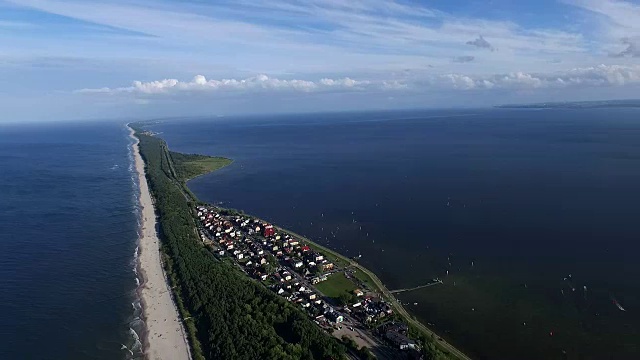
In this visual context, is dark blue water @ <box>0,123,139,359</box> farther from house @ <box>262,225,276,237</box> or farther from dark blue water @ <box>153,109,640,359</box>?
dark blue water @ <box>153,109,640,359</box>

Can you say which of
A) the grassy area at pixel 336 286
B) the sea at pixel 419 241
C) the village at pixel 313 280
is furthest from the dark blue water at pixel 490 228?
the grassy area at pixel 336 286

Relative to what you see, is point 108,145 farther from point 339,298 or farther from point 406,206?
point 339,298

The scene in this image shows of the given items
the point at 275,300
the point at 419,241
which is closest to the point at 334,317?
the point at 275,300

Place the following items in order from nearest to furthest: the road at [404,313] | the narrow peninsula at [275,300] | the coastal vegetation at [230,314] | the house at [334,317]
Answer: the coastal vegetation at [230,314] < the narrow peninsula at [275,300] < the road at [404,313] < the house at [334,317]

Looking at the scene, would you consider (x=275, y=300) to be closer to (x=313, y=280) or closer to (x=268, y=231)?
(x=313, y=280)

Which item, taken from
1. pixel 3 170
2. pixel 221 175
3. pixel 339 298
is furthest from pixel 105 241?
pixel 3 170

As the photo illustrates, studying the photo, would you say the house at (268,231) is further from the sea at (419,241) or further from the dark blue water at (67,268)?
the dark blue water at (67,268)

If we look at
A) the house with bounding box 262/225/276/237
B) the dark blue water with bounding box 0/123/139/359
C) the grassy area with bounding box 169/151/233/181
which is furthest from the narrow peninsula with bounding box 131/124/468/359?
the grassy area with bounding box 169/151/233/181
